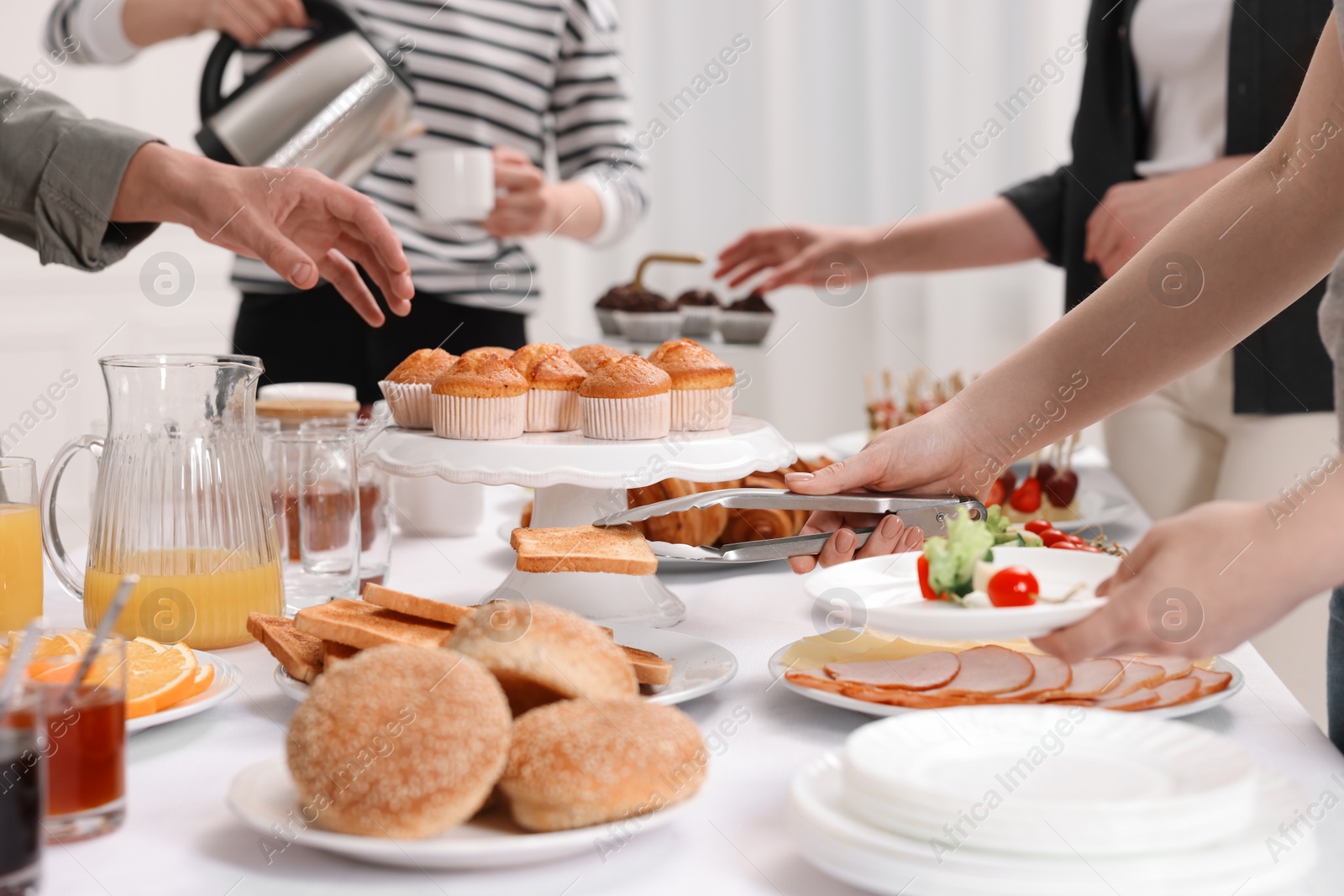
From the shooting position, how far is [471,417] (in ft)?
3.39

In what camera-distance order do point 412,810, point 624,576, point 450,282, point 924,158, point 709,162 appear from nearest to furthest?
1. point 412,810
2. point 624,576
3. point 450,282
4. point 924,158
5. point 709,162

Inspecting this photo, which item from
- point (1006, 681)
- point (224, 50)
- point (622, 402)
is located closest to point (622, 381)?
point (622, 402)

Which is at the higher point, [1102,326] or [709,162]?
[709,162]

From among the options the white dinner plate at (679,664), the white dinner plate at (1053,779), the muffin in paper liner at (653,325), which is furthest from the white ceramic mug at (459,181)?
the white dinner plate at (1053,779)

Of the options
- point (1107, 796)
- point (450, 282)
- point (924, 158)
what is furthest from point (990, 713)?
point (924, 158)

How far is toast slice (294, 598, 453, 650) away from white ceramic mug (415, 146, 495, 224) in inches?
47.8

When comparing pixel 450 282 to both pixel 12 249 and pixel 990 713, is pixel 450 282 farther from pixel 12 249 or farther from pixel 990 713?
pixel 12 249

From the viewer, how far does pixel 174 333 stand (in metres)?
3.60

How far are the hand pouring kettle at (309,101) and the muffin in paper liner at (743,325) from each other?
3.19 feet

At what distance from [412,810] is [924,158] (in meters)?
2.93

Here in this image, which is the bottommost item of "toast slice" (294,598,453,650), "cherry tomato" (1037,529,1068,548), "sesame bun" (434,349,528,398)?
"cherry tomato" (1037,529,1068,548)

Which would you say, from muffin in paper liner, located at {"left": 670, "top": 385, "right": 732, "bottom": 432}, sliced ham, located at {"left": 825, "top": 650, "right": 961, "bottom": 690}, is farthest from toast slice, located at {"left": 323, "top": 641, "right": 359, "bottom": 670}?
muffin in paper liner, located at {"left": 670, "top": 385, "right": 732, "bottom": 432}

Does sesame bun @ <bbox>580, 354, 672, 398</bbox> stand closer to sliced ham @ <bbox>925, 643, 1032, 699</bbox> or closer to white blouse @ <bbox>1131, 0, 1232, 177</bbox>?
sliced ham @ <bbox>925, 643, 1032, 699</bbox>

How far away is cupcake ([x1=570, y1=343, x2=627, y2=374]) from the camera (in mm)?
1182
